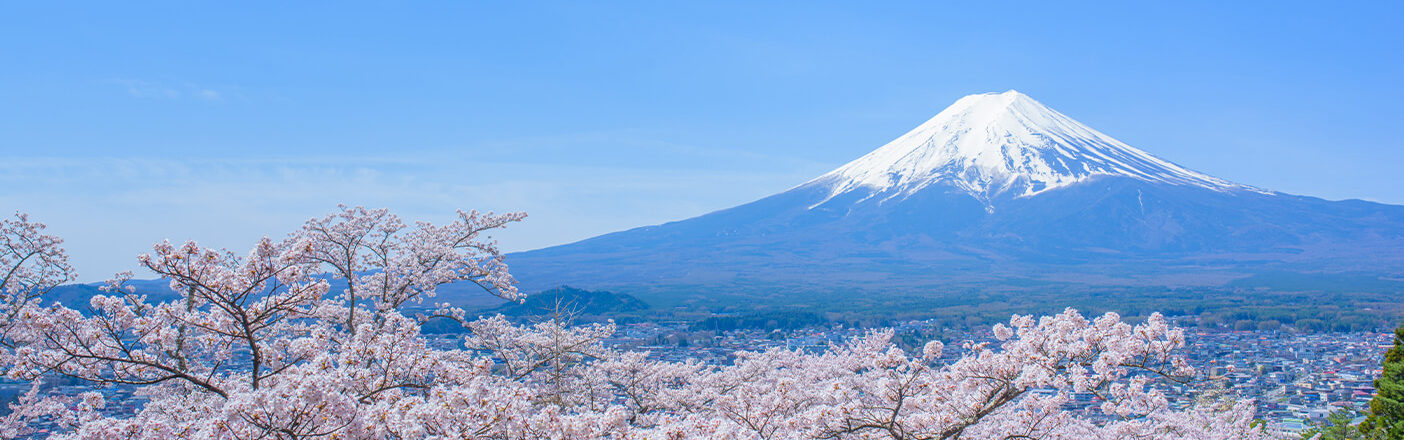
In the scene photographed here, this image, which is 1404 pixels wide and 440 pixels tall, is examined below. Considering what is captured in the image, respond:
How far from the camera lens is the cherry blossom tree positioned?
370 cm

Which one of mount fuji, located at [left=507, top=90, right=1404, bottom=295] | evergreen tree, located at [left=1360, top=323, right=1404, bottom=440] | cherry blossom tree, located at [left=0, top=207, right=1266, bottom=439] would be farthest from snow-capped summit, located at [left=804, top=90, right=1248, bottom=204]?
cherry blossom tree, located at [left=0, top=207, right=1266, bottom=439]

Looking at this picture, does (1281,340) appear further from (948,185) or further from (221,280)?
(948,185)

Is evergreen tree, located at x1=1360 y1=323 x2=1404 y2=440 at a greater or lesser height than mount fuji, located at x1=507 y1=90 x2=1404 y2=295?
lesser

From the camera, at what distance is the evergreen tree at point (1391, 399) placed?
10859 millimetres

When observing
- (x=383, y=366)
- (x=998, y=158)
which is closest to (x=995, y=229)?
(x=998, y=158)

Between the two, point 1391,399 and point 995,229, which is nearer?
point 1391,399

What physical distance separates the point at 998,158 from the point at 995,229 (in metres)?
25.2

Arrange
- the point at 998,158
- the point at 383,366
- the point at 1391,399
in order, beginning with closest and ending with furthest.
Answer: the point at 383,366 < the point at 1391,399 < the point at 998,158

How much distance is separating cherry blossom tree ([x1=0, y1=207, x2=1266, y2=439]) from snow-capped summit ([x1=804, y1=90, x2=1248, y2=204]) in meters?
122

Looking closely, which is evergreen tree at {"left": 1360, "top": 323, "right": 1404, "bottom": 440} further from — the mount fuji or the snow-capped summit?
the snow-capped summit

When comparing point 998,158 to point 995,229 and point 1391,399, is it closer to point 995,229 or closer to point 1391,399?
point 995,229

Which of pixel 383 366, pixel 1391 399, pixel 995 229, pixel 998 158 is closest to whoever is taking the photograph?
pixel 383 366

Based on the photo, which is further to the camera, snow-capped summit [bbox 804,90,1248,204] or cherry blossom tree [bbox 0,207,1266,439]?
snow-capped summit [bbox 804,90,1248,204]

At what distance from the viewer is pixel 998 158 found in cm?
13538
